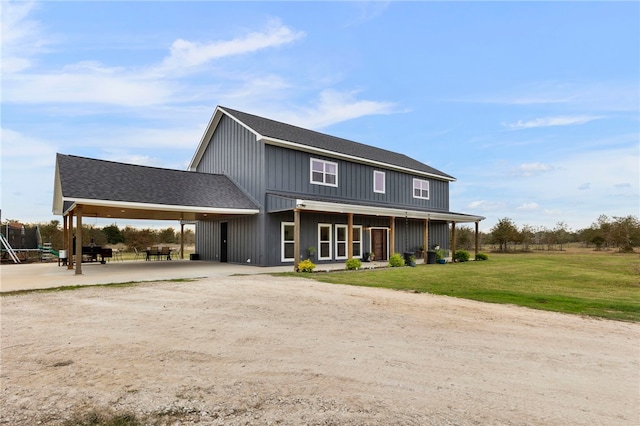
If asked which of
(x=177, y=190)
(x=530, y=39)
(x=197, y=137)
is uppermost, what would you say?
(x=530, y=39)

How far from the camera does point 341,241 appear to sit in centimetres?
1980

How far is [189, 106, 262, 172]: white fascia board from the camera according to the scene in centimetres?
1882

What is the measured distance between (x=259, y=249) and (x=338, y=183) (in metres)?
6.02

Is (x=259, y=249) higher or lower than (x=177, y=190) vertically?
lower

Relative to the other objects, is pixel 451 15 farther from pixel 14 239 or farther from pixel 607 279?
pixel 14 239

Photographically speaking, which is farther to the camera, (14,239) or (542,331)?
(14,239)

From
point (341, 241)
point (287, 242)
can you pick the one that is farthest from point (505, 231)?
point (287, 242)

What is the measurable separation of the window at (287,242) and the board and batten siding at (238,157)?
1.83 metres

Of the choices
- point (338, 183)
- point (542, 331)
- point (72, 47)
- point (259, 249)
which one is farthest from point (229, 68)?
point (542, 331)

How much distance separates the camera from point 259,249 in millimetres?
16875

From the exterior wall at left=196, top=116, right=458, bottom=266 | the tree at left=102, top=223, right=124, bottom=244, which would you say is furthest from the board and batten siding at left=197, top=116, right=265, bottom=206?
the tree at left=102, top=223, right=124, bottom=244

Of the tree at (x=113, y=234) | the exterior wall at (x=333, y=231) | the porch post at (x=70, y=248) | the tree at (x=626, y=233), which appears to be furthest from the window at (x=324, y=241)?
the tree at (x=626, y=233)

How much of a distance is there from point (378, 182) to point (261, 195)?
848cm

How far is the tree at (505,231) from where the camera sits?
33.5 metres
